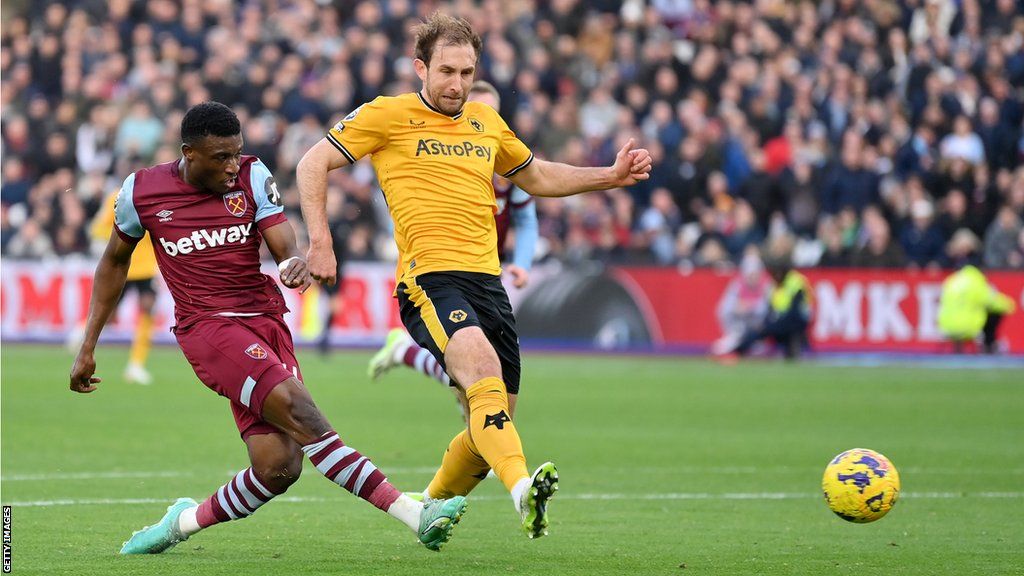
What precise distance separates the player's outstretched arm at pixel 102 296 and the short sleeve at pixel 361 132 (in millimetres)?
1053

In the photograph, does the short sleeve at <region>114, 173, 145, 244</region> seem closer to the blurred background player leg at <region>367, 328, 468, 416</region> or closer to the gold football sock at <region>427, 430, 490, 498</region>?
the gold football sock at <region>427, 430, 490, 498</region>

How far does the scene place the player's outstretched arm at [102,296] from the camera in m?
7.56

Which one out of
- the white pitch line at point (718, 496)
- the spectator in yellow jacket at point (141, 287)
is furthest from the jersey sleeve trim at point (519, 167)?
the spectator in yellow jacket at point (141, 287)

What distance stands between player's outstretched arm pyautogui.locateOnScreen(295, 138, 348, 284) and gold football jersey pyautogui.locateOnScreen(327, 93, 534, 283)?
0.27ft

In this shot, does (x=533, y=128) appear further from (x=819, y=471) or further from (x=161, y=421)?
(x=819, y=471)

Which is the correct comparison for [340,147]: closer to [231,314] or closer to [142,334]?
[231,314]

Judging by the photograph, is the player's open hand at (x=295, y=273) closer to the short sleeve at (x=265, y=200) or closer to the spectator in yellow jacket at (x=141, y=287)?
the short sleeve at (x=265, y=200)

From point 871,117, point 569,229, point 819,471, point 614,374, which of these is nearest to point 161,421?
point 819,471

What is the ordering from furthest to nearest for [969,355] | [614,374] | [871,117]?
1. [871,117]
2. [969,355]
3. [614,374]

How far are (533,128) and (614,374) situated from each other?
6.70 metres

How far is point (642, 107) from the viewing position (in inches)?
1067

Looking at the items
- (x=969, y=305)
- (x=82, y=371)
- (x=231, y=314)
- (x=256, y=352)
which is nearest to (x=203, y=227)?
(x=231, y=314)

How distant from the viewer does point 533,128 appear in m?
26.8

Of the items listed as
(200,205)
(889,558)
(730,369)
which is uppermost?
(200,205)
